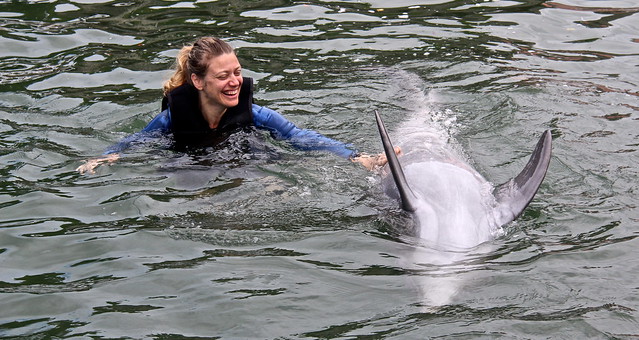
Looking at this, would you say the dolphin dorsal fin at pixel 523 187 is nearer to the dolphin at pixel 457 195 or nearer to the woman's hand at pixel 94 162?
the dolphin at pixel 457 195

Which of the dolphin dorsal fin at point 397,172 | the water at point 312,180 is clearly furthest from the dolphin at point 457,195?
the water at point 312,180

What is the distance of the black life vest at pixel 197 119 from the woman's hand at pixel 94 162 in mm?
553

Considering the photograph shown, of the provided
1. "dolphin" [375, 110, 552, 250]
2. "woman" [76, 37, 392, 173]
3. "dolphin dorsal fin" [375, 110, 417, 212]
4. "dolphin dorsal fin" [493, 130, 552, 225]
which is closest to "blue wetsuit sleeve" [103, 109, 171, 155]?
"woman" [76, 37, 392, 173]

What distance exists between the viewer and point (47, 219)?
5516 mm

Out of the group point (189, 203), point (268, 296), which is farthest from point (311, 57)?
point (268, 296)

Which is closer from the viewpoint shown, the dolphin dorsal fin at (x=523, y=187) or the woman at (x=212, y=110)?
the dolphin dorsal fin at (x=523, y=187)

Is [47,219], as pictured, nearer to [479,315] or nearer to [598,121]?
[479,315]

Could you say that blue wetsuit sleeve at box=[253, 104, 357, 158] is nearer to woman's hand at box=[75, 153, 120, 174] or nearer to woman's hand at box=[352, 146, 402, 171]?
woman's hand at box=[352, 146, 402, 171]

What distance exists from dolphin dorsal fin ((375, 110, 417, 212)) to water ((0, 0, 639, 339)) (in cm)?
14

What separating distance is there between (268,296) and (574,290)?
1.65 meters

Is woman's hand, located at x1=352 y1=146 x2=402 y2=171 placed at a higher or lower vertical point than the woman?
lower

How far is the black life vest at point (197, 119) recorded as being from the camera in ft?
21.7

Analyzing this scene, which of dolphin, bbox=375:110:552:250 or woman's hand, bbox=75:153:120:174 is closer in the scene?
dolphin, bbox=375:110:552:250

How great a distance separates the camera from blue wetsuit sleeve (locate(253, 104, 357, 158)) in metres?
6.51
